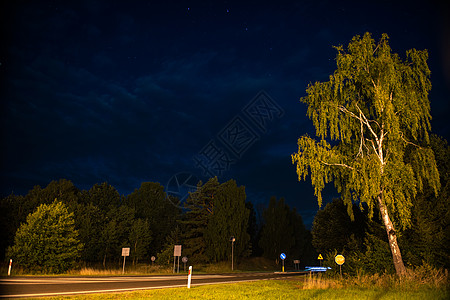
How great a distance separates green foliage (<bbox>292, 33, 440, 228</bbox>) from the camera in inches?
621

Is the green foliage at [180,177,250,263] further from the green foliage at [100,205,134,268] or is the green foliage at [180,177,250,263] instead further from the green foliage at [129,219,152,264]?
the green foliage at [100,205,134,268]

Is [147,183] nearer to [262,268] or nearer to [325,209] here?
[262,268]

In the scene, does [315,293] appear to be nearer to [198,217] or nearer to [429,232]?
[429,232]

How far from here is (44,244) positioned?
25047 mm

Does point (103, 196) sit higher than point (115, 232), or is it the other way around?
point (103, 196)

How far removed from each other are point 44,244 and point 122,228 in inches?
951

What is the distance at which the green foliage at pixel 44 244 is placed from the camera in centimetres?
2434

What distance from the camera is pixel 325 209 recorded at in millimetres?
39312

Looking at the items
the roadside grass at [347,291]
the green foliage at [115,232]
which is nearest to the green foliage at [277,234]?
the green foliage at [115,232]

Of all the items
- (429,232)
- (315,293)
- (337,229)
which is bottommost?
(315,293)

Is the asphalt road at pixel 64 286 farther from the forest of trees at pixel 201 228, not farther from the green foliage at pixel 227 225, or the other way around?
the green foliage at pixel 227 225

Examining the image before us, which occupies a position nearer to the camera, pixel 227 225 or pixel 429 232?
pixel 429 232

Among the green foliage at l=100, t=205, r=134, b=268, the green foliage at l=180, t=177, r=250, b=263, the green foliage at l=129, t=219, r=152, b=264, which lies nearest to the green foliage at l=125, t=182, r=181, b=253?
the green foliage at l=100, t=205, r=134, b=268

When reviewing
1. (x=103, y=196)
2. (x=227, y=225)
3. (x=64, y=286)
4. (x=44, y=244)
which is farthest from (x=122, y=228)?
(x=64, y=286)
